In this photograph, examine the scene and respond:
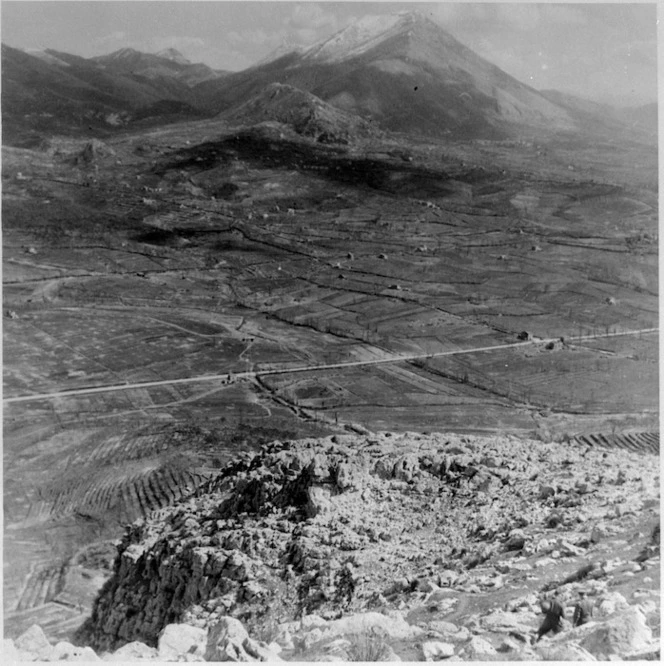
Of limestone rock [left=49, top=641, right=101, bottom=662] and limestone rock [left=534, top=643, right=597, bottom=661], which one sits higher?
limestone rock [left=534, top=643, right=597, bottom=661]

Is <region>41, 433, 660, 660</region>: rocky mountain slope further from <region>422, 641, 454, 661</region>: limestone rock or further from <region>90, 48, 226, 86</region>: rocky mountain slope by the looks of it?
<region>90, 48, 226, 86</region>: rocky mountain slope

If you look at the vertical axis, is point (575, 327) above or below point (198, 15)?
below

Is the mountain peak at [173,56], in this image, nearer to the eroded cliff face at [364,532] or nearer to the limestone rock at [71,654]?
the eroded cliff face at [364,532]

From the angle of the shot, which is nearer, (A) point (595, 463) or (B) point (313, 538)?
(B) point (313, 538)

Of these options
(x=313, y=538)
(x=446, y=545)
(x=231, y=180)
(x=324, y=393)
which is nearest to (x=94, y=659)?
(x=313, y=538)

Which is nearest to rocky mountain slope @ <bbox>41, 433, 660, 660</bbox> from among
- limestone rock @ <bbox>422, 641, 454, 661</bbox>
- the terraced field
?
limestone rock @ <bbox>422, 641, 454, 661</bbox>

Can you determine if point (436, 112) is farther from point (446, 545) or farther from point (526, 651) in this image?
point (526, 651)
